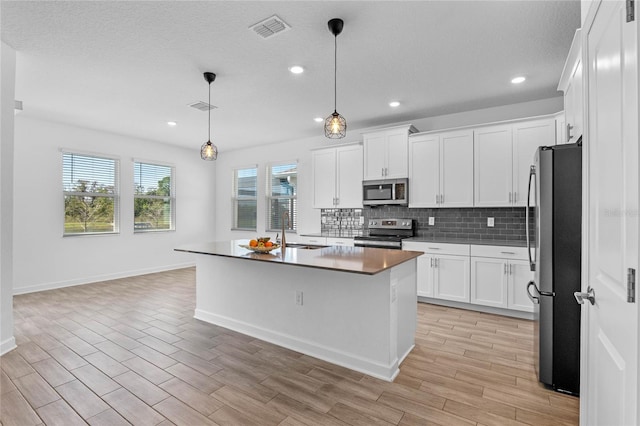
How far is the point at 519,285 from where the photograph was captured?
12.1ft

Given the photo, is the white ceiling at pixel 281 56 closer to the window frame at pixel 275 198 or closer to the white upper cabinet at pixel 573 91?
the white upper cabinet at pixel 573 91

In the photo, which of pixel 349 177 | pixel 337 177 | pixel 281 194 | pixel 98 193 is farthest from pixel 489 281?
pixel 98 193

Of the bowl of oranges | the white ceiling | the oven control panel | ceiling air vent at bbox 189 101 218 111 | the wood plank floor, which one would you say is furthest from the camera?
the oven control panel

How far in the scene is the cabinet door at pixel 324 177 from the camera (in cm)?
546

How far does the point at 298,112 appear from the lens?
4613mm

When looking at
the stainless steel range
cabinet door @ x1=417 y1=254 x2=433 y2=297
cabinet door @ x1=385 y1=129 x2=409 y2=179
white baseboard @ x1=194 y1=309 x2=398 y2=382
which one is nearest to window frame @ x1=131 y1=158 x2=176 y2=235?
white baseboard @ x1=194 y1=309 x2=398 y2=382

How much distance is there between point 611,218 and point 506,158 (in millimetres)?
3228

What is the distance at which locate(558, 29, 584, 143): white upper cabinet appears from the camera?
87.4 inches

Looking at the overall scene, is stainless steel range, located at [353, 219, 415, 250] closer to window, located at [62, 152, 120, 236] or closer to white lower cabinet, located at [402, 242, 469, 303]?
white lower cabinet, located at [402, 242, 469, 303]

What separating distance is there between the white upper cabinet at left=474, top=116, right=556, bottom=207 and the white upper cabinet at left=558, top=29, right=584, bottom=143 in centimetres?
102

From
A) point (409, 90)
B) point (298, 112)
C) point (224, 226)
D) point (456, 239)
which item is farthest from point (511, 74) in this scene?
Answer: point (224, 226)

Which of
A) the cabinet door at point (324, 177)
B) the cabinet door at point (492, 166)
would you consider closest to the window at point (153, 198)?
the cabinet door at point (324, 177)

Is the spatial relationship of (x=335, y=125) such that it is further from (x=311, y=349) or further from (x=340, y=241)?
(x=340, y=241)

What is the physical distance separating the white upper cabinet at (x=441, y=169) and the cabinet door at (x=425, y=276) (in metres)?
0.81
